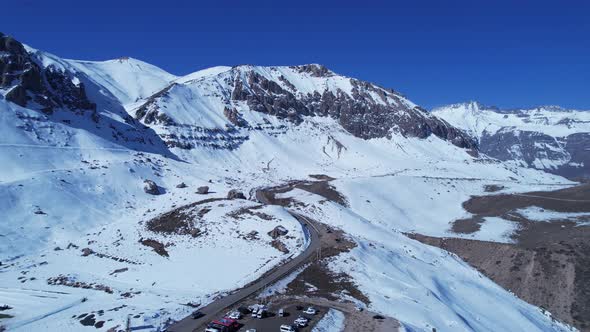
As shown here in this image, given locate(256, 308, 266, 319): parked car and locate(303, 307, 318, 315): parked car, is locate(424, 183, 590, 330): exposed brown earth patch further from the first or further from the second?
locate(256, 308, 266, 319): parked car

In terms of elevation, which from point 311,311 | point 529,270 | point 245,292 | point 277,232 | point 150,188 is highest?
point 529,270

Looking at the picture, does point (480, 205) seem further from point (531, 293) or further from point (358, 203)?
point (531, 293)

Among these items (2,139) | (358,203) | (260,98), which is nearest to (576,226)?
(358,203)

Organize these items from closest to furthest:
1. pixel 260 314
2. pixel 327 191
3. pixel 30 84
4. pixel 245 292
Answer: pixel 260 314 < pixel 245 292 < pixel 30 84 < pixel 327 191

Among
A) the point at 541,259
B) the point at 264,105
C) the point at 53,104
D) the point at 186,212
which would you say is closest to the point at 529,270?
the point at 541,259

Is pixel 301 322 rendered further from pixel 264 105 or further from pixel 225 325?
pixel 264 105

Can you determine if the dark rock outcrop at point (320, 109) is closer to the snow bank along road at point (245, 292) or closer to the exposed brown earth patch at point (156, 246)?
the exposed brown earth patch at point (156, 246)
